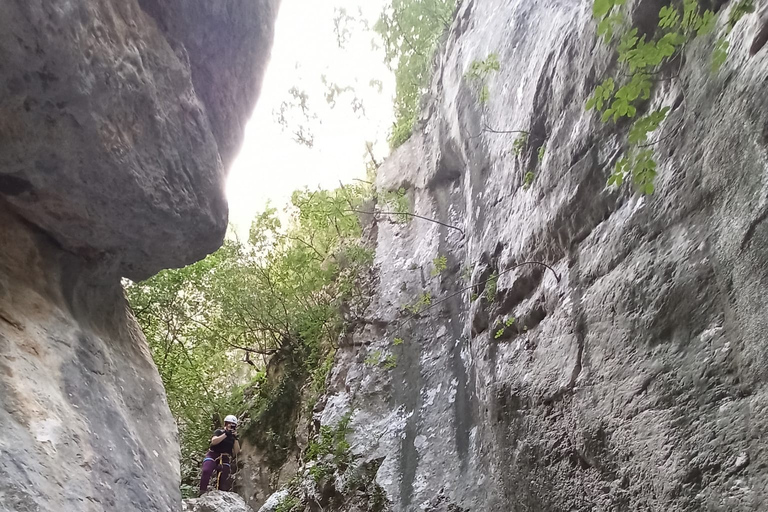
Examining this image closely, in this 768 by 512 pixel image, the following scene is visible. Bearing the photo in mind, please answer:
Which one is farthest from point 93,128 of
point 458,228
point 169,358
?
point 169,358

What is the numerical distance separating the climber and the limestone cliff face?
12.2 feet

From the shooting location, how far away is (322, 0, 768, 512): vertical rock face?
252 centimetres

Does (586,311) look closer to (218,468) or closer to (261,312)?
(218,468)

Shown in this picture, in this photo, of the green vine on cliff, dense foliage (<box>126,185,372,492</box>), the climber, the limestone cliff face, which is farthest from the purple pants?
the green vine on cliff

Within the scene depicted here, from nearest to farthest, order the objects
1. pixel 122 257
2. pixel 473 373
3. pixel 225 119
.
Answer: pixel 122 257 < pixel 225 119 < pixel 473 373

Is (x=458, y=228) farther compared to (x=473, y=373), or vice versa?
(x=458, y=228)

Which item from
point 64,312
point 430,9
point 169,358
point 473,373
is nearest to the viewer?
point 64,312

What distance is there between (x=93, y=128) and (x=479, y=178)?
431 centimetres

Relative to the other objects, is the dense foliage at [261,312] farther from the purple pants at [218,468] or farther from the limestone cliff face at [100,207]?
the limestone cliff face at [100,207]

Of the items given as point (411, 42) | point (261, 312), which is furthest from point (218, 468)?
point (411, 42)

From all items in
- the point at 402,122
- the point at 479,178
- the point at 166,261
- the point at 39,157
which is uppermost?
the point at 402,122

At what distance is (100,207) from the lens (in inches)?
155

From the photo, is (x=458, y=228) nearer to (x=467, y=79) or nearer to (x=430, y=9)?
(x=467, y=79)

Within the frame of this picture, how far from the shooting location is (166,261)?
4.91m
